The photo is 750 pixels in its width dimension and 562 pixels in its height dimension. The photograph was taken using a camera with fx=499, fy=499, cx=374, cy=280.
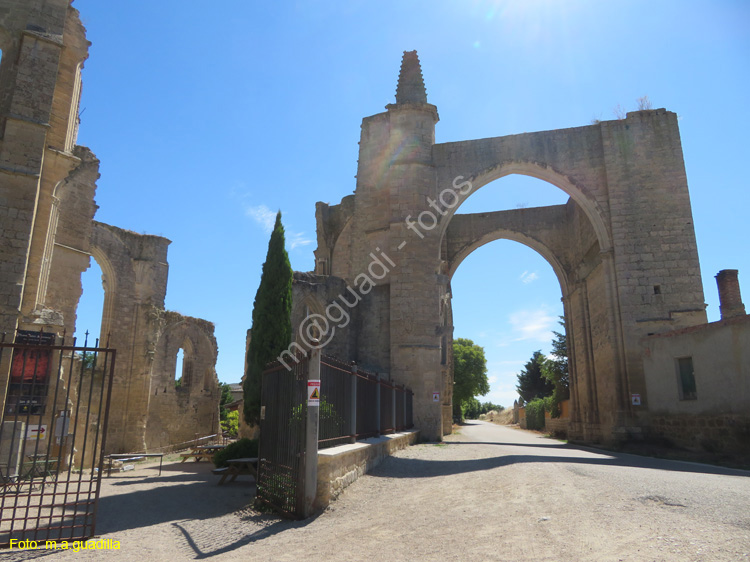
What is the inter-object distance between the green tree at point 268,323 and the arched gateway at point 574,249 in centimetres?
496

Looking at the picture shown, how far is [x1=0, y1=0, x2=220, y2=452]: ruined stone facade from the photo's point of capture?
8758mm

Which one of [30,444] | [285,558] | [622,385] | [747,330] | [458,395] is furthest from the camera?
Result: [458,395]

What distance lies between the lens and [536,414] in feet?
101

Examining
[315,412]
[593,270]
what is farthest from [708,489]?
[593,270]

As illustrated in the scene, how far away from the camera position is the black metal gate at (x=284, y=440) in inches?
213

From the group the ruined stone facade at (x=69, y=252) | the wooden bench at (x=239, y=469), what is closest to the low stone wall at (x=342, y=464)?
the wooden bench at (x=239, y=469)

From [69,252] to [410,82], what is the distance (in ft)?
41.0

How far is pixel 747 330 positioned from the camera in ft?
32.1

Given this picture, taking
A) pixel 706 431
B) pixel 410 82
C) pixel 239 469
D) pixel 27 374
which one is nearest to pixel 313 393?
pixel 239 469

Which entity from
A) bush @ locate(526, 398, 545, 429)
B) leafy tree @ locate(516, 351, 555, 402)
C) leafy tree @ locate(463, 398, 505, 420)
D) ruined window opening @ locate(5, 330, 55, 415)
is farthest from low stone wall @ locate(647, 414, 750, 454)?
leafy tree @ locate(463, 398, 505, 420)

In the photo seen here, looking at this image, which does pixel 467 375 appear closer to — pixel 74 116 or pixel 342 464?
pixel 74 116

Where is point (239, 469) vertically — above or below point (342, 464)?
below

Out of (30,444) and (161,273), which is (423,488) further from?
(161,273)

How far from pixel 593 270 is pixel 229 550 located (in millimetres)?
15665
